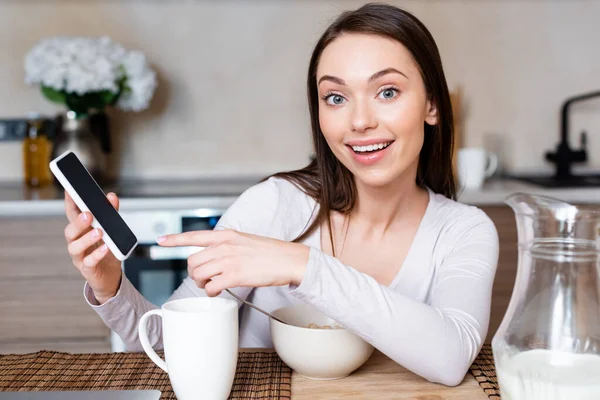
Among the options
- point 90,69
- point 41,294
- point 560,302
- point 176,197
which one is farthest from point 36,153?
point 560,302

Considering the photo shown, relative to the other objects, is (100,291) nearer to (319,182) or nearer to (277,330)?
(277,330)

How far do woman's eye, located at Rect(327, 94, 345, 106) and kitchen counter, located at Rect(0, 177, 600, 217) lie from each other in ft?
3.02

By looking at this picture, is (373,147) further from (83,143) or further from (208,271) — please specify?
(83,143)

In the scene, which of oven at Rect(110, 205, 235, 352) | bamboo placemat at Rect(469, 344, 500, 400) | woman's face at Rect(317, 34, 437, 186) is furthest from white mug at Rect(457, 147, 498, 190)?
bamboo placemat at Rect(469, 344, 500, 400)

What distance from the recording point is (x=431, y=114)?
1.30 meters

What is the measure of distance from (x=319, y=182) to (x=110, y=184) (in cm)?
124

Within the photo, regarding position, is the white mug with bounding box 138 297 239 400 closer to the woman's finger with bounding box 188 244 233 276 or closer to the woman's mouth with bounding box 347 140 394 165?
the woman's finger with bounding box 188 244 233 276

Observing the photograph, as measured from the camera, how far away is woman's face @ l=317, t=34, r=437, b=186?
1.16 metres

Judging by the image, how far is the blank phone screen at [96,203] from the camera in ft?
2.84

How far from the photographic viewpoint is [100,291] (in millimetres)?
1042


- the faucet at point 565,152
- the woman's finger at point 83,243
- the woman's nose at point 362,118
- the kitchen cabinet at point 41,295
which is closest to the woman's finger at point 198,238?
the woman's finger at point 83,243

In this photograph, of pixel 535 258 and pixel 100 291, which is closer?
pixel 535 258

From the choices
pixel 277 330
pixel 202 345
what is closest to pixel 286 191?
pixel 277 330

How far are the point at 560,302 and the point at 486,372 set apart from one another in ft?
0.94
